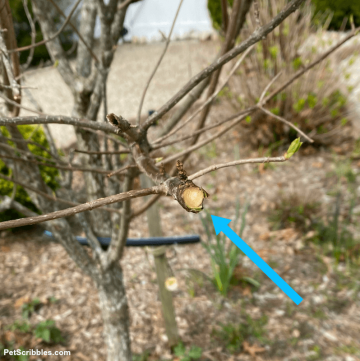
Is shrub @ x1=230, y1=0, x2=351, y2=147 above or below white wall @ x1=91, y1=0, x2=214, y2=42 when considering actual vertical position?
below

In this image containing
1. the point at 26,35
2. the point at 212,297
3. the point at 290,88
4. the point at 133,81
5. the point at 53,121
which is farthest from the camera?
the point at 26,35

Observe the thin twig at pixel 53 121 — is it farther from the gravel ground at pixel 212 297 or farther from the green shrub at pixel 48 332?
the green shrub at pixel 48 332

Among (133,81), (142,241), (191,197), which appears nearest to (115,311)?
(142,241)

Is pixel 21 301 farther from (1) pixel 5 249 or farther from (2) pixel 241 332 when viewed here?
(2) pixel 241 332

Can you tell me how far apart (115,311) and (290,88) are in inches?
109

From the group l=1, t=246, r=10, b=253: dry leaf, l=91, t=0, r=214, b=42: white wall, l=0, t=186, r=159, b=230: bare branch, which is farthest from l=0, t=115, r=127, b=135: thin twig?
l=91, t=0, r=214, b=42: white wall

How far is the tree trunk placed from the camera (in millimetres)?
1545

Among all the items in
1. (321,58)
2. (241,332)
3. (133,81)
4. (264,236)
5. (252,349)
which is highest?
(133,81)

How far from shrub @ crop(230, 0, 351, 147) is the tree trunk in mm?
2277

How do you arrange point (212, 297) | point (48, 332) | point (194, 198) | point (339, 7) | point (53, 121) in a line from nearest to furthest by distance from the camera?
point (194, 198)
point (53, 121)
point (48, 332)
point (212, 297)
point (339, 7)

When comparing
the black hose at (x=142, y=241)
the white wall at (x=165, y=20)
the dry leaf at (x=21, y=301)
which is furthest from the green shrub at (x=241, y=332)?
the white wall at (x=165, y=20)

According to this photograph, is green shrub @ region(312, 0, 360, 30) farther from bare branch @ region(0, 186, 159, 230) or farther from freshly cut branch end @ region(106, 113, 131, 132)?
bare branch @ region(0, 186, 159, 230)

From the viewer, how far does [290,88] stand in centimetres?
333

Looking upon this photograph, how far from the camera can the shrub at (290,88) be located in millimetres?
3275
